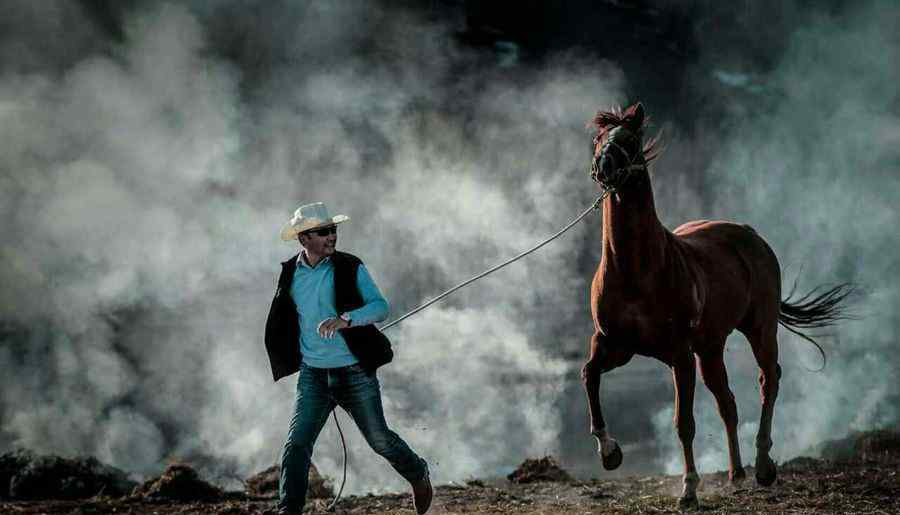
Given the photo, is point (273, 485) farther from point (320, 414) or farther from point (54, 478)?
point (320, 414)

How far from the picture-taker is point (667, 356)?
7.67m

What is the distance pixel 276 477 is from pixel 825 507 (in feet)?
24.2

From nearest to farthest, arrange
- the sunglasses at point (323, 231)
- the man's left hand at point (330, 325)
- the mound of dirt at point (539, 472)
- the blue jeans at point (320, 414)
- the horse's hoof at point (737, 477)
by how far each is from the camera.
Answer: the man's left hand at point (330, 325), the blue jeans at point (320, 414), the sunglasses at point (323, 231), the horse's hoof at point (737, 477), the mound of dirt at point (539, 472)

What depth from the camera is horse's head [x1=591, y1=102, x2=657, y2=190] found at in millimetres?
7164

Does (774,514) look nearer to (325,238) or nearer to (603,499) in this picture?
(603,499)

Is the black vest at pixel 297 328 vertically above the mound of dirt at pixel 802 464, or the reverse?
the black vest at pixel 297 328

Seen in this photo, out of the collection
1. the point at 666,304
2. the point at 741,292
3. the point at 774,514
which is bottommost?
the point at 774,514

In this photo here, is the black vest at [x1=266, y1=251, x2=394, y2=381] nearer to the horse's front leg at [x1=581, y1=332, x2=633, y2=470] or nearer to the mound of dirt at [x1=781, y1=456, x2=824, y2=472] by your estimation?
the horse's front leg at [x1=581, y1=332, x2=633, y2=470]

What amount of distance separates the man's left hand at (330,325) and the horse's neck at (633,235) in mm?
2779

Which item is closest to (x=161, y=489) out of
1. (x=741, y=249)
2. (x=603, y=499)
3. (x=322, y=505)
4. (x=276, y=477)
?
(x=276, y=477)

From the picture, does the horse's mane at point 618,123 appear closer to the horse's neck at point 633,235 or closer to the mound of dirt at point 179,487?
the horse's neck at point 633,235

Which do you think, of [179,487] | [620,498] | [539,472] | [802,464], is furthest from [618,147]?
[179,487]

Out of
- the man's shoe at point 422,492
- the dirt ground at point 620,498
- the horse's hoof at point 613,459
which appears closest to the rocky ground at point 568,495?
the dirt ground at point 620,498

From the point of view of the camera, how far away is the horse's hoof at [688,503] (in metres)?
7.70
